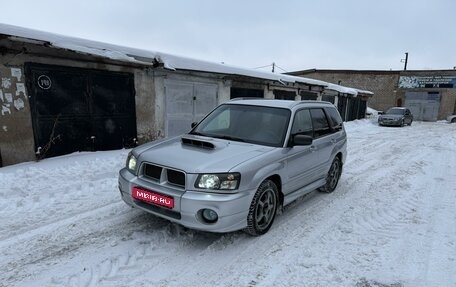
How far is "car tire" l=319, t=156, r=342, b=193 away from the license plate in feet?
10.6

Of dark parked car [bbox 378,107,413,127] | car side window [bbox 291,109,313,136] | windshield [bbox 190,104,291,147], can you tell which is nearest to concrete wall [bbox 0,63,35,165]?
windshield [bbox 190,104,291,147]

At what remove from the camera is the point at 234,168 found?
10.3 feet

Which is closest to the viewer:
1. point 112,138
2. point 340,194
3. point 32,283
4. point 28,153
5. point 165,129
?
point 32,283

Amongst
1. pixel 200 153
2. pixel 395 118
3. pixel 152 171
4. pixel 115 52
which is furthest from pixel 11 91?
pixel 395 118

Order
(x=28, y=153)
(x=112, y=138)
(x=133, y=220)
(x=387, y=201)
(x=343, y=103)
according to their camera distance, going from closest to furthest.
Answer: (x=133, y=220), (x=387, y=201), (x=28, y=153), (x=112, y=138), (x=343, y=103)

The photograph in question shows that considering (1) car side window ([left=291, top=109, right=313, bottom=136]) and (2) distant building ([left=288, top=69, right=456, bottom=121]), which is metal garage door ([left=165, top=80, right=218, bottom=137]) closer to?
(1) car side window ([left=291, top=109, right=313, bottom=136])

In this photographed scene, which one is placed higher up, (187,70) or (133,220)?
(187,70)

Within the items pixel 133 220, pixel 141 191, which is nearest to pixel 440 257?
pixel 141 191

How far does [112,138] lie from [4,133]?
2459mm

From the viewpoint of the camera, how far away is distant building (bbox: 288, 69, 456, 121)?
112 feet

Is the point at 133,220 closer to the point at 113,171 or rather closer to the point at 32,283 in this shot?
the point at 32,283

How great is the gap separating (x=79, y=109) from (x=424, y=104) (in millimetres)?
39119

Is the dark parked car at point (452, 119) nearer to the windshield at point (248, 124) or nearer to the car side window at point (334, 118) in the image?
the car side window at point (334, 118)

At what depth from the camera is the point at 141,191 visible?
11.0 ft
